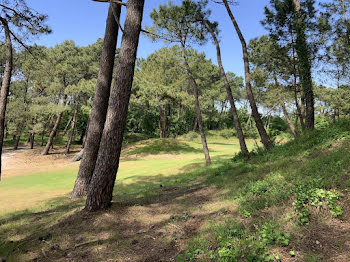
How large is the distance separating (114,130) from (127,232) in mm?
1993

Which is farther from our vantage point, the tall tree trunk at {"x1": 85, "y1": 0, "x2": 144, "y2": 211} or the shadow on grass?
the shadow on grass

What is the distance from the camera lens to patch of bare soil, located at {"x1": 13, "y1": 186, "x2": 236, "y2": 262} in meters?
3.21

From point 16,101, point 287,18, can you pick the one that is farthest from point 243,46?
point 16,101

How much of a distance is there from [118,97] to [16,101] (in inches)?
1060

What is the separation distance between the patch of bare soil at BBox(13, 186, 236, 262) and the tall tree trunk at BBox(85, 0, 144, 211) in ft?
1.23

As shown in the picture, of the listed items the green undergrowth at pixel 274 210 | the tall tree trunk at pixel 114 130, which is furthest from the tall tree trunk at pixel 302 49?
the tall tree trunk at pixel 114 130

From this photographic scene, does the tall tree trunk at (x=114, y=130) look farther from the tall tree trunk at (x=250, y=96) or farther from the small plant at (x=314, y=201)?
the tall tree trunk at (x=250, y=96)

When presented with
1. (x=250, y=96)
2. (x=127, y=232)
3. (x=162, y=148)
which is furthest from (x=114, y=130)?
(x=162, y=148)

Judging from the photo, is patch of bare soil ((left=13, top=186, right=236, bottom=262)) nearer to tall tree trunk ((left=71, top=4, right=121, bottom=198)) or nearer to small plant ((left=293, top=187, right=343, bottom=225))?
small plant ((left=293, top=187, right=343, bottom=225))

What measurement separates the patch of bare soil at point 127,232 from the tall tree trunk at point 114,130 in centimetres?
37

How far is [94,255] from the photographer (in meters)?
3.21

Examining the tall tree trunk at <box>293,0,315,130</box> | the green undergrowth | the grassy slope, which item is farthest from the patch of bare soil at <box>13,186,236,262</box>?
the tall tree trunk at <box>293,0,315,130</box>

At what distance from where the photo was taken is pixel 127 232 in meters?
3.89

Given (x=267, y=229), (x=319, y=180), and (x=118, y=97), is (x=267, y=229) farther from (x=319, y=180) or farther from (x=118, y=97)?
(x=118, y=97)
